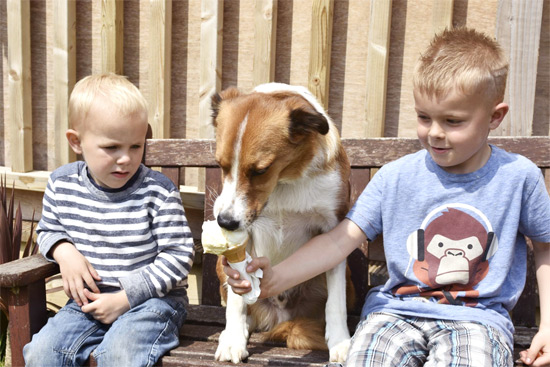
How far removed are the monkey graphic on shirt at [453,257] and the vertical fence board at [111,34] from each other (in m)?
2.22

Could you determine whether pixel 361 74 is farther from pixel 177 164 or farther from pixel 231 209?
pixel 231 209

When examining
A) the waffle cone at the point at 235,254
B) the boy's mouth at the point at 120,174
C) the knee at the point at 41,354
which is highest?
the boy's mouth at the point at 120,174

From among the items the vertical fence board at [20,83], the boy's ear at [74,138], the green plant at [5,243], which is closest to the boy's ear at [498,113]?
the boy's ear at [74,138]

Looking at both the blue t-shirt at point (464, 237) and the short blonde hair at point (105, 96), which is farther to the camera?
the short blonde hair at point (105, 96)

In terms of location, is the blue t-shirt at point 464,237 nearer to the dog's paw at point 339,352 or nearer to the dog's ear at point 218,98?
the dog's paw at point 339,352

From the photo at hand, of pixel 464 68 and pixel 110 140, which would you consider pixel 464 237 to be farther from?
pixel 110 140

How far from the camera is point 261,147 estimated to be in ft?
7.15

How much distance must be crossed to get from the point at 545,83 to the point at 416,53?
65cm

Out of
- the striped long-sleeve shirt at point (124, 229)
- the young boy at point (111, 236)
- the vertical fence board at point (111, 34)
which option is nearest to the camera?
the young boy at point (111, 236)

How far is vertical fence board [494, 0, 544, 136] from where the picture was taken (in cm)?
278

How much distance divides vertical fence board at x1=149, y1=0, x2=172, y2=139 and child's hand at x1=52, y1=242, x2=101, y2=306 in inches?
49.5

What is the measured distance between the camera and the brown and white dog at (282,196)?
7.09 feet

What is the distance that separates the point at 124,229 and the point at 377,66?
5.06 ft

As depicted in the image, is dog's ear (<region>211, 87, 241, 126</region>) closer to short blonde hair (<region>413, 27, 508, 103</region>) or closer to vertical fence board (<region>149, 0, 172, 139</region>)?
short blonde hair (<region>413, 27, 508, 103</region>)
